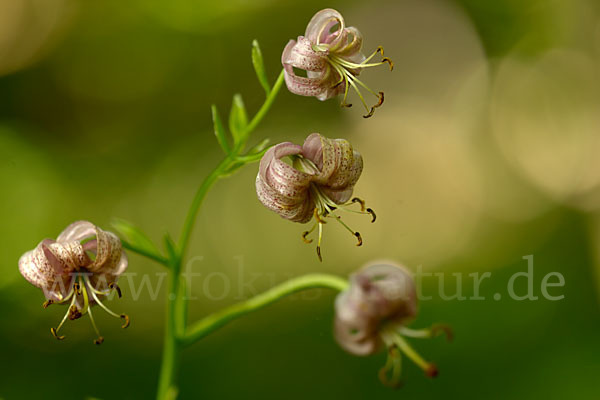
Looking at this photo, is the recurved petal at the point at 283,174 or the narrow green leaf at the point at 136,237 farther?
the narrow green leaf at the point at 136,237

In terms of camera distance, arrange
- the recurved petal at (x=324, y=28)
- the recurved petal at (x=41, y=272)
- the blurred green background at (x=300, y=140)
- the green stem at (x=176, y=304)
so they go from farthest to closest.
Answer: the blurred green background at (x=300, y=140)
the green stem at (x=176, y=304)
the recurved petal at (x=324, y=28)
the recurved petal at (x=41, y=272)

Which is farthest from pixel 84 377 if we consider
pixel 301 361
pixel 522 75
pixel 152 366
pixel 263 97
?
pixel 522 75

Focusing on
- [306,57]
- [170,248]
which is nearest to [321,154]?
[306,57]

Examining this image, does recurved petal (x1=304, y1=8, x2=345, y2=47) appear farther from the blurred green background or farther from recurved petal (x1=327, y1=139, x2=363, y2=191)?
the blurred green background

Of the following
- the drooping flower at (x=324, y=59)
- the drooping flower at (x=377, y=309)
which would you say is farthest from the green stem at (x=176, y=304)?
the drooping flower at (x=377, y=309)

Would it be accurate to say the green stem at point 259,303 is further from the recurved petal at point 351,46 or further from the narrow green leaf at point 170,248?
the recurved petal at point 351,46

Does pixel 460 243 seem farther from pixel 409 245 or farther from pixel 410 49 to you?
pixel 410 49
